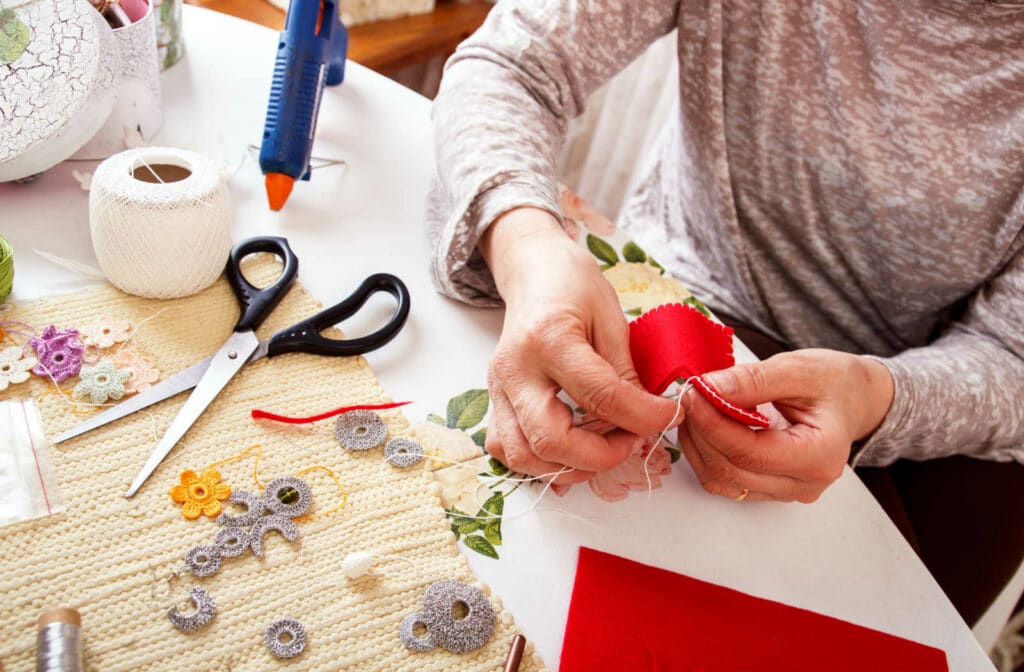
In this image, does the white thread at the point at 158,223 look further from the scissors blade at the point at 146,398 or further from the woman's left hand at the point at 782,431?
the woman's left hand at the point at 782,431

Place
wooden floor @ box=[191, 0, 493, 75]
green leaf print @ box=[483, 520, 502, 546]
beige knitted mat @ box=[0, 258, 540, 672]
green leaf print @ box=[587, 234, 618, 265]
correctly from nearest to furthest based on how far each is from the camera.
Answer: beige knitted mat @ box=[0, 258, 540, 672] → green leaf print @ box=[483, 520, 502, 546] → green leaf print @ box=[587, 234, 618, 265] → wooden floor @ box=[191, 0, 493, 75]

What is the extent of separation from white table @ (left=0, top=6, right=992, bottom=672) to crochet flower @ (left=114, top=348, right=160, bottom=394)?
0.10 metres

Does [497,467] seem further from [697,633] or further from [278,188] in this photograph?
[278,188]

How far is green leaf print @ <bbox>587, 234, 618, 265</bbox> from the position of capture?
0.87 meters

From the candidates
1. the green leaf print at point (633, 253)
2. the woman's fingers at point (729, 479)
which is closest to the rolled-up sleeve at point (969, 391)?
the woman's fingers at point (729, 479)

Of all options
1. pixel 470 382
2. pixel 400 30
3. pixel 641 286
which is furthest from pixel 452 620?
pixel 400 30

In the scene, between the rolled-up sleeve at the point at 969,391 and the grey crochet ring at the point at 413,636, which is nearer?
the grey crochet ring at the point at 413,636

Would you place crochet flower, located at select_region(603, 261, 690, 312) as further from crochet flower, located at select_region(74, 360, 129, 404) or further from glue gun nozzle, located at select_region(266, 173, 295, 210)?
crochet flower, located at select_region(74, 360, 129, 404)

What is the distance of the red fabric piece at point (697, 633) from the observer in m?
0.57

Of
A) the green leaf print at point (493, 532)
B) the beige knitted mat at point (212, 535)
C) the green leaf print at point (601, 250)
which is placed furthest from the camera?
the green leaf print at point (601, 250)

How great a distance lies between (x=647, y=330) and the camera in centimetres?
67

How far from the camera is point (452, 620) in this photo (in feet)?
1.77

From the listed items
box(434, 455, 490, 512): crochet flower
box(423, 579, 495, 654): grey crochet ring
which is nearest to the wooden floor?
box(434, 455, 490, 512): crochet flower

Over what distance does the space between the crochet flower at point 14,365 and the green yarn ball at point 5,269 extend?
55mm
